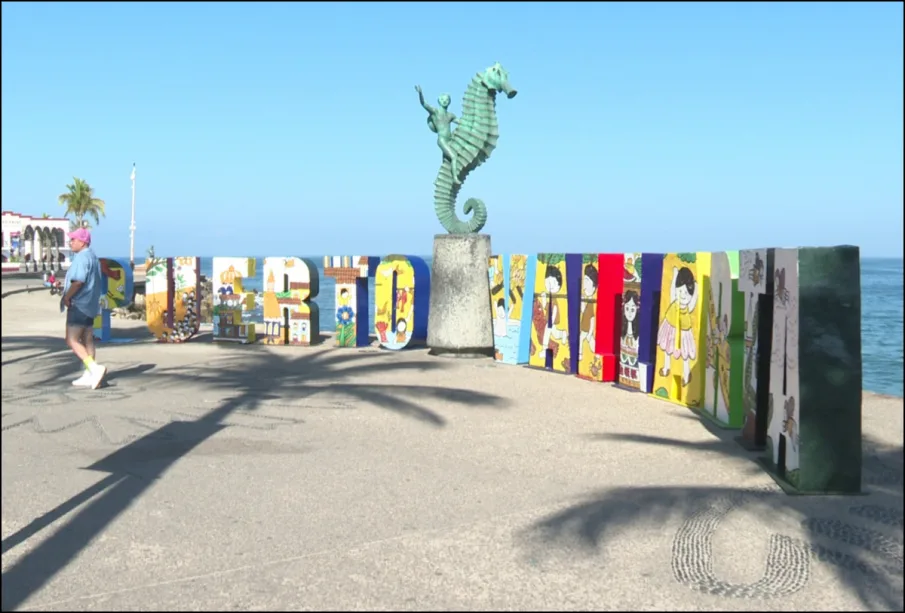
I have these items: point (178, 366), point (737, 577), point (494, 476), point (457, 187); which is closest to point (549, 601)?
point (737, 577)

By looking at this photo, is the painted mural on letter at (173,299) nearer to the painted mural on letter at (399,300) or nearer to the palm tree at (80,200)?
the painted mural on letter at (399,300)

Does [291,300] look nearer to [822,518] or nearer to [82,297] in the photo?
[82,297]

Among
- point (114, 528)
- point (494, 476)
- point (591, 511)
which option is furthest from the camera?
point (494, 476)

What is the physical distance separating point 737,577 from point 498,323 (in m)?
10.1

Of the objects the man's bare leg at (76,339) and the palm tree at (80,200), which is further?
the palm tree at (80,200)

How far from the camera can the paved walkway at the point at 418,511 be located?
4730 millimetres

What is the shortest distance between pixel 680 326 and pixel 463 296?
5.01 meters

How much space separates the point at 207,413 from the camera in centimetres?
975

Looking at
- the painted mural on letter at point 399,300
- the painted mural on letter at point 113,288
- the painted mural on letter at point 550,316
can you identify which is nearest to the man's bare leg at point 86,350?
the painted mural on letter at point 399,300

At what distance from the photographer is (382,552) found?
17.4 feet

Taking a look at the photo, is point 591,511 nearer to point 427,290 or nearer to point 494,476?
point 494,476

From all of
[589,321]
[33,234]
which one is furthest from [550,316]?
[33,234]

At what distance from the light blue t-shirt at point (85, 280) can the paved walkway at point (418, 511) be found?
114 cm

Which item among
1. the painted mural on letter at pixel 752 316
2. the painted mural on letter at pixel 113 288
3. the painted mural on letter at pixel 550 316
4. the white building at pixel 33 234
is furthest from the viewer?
the white building at pixel 33 234
